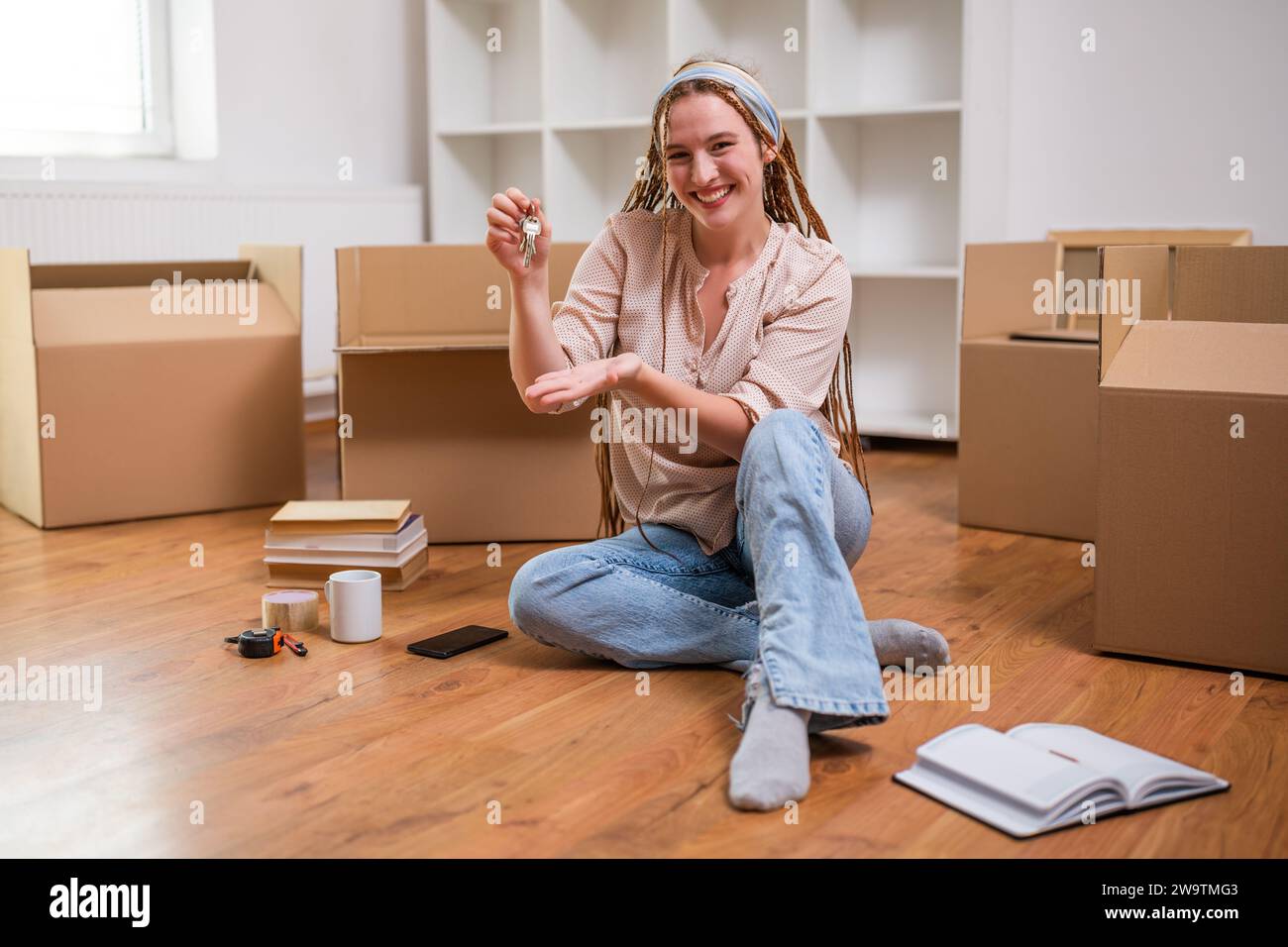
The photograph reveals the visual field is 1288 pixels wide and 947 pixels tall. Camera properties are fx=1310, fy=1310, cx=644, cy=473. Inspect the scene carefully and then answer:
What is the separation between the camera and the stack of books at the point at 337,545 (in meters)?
2.01

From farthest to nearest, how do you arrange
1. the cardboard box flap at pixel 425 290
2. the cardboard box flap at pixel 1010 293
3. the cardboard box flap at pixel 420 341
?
the cardboard box flap at pixel 1010 293 → the cardboard box flap at pixel 425 290 → the cardboard box flap at pixel 420 341

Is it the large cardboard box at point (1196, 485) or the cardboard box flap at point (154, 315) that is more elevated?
the cardboard box flap at point (154, 315)

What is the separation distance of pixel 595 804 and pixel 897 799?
0.94ft

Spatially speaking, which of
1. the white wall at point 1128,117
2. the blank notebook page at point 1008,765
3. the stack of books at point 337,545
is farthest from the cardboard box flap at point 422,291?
the blank notebook page at point 1008,765

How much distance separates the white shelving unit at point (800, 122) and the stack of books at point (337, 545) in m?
1.58

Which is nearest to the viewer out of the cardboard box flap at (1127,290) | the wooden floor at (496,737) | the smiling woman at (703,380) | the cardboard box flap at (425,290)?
the wooden floor at (496,737)

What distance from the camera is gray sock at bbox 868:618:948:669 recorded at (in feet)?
5.24

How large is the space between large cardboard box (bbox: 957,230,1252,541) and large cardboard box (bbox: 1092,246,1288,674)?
0.59m

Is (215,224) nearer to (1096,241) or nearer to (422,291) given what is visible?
(422,291)

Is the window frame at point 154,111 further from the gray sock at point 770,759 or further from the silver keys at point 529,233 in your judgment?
the gray sock at point 770,759

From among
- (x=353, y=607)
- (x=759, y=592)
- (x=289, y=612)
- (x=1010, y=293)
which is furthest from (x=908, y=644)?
(x=1010, y=293)

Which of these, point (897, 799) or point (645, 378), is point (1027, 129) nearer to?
point (645, 378)

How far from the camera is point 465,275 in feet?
7.89

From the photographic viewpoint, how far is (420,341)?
7.82 ft
